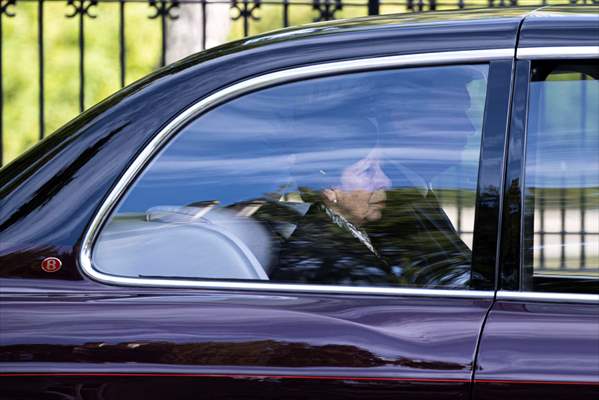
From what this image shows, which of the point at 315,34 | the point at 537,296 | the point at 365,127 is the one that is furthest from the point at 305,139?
the point at 537,296

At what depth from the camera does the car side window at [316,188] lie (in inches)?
87.7

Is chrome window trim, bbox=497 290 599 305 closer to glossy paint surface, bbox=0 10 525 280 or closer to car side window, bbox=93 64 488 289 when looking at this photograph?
car side window, bbox=93 64 488 289

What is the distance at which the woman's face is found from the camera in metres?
2.27

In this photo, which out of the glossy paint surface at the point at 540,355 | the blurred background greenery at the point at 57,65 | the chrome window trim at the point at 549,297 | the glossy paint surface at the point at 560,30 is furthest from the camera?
the blurred background greenery at the point at 57,65

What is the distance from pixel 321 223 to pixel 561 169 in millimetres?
518

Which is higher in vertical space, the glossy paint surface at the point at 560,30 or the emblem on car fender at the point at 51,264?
the glossy paint surface at the point at 560,30

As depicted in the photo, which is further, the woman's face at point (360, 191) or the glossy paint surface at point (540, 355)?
the woman's face at point (360, 191)

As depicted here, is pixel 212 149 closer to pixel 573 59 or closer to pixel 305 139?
pixel 305 139

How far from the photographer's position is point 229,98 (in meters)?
2.29

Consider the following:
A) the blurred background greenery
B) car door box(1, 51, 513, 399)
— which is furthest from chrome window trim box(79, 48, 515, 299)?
the blurred background greenery

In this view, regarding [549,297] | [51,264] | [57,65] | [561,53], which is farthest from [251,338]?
[57,65]

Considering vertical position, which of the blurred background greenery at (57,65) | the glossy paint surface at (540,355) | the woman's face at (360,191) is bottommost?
the glossy paint surface at (540,355)

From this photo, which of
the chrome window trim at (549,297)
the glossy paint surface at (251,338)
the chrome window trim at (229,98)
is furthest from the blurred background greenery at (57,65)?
the chrome window trim at (549,297)

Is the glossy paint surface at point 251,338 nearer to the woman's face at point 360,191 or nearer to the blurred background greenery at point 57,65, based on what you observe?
the woman's face at point 360,191
